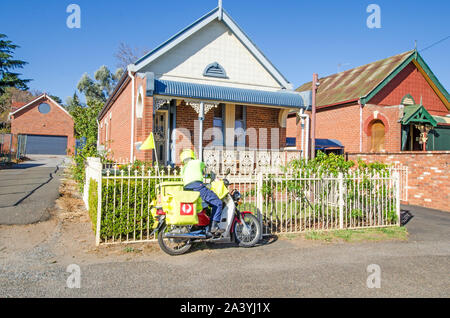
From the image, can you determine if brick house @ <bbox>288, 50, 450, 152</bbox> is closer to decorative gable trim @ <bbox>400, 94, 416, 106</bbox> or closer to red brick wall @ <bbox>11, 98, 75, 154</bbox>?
decorative gable trim @ <bbox>400, 94, 416, 106</bbox>

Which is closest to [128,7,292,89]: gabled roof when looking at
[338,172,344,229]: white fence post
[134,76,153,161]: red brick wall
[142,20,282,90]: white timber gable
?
[142,20,282,90]: white timber gable

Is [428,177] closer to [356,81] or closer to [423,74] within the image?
[356,81]

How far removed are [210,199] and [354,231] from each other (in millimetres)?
3752

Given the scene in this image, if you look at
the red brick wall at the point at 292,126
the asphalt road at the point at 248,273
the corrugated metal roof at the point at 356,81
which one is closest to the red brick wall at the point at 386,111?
the corrugated metal roof at the point at 356,81

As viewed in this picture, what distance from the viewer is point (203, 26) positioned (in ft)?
43.7

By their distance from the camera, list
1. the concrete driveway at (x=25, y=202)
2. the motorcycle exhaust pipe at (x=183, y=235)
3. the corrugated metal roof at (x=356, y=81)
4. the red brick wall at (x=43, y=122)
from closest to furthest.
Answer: the motorcycle exhaust pipe at (x=183, y=235)
the concrete driveway at (x=25, y=202)
the corrugated metal roof at (x=356, y=81)
the red brick wall at (x=43, y=122)

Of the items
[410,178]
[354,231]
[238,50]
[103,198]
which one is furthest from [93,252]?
[410,178]

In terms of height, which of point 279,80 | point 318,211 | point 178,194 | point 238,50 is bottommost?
point 318,211

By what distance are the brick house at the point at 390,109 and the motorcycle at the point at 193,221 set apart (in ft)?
42.8

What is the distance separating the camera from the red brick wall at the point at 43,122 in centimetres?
4272

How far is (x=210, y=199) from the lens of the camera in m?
6.04

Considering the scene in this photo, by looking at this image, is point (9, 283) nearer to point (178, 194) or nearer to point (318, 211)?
point (178, 194)

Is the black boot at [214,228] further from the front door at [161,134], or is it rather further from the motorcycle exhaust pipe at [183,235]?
the front door at [161,134]

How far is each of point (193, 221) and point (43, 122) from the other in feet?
147
